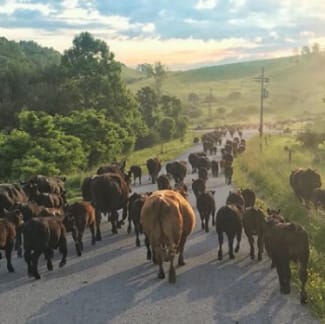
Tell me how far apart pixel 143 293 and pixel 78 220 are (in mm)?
4545

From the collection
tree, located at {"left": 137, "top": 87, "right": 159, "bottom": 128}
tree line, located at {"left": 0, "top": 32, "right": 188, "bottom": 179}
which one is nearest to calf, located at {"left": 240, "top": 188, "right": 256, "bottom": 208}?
tree line, located at {"left": 0, "top": 32, "right": 188, "bottom": 179}

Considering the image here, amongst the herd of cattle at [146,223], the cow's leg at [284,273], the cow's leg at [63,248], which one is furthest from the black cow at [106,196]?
the cow's leg at [284,273]

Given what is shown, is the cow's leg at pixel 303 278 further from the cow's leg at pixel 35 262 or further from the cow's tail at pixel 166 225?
the cow's leg at pixel 35 262

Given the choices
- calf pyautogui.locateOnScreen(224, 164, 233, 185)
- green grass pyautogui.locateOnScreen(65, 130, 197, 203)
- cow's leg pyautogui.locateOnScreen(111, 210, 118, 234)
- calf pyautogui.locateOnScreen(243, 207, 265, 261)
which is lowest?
green grass pyautogui.locateOnScreen(65, 130, 197, 203)

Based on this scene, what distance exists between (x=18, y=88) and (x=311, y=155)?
102 ft

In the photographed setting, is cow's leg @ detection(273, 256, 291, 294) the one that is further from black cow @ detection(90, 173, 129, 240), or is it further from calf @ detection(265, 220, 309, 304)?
black cow @ detection(90, 173, 129, 240)

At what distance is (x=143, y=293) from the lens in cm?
1191

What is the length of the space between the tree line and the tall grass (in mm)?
10048

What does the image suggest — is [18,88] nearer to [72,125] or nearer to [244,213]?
[72,125]

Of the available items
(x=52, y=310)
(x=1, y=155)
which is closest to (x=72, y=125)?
(x=1, y=155)

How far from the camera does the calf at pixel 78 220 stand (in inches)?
598

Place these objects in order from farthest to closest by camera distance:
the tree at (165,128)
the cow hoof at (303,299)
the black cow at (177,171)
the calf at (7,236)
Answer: the tree at (165,128) → the black cow at (177,171) → the calf at (7,236) → the cow hoof at (303,299)

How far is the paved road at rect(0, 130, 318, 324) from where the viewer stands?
1061 cm

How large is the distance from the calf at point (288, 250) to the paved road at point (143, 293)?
0.35m
